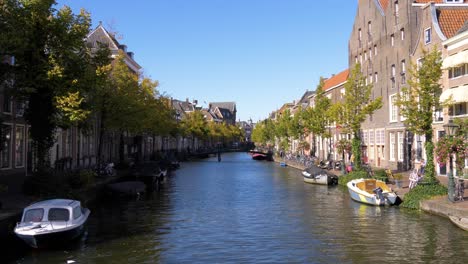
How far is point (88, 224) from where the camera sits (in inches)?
892

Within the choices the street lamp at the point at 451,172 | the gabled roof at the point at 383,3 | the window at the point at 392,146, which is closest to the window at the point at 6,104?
the street lamp at the point at 451,172

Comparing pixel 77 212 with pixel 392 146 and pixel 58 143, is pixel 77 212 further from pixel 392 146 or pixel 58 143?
pixel 392 146

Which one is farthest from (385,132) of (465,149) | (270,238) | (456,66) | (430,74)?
(270,238)

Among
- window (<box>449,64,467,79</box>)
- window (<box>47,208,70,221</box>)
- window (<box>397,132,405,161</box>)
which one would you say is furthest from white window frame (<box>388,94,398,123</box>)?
window (<box>47,208,70,221</box>)

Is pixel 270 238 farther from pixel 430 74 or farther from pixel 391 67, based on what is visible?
pixel 391 67

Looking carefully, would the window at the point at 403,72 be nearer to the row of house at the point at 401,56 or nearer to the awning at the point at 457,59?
the row of house at the point at 401,56

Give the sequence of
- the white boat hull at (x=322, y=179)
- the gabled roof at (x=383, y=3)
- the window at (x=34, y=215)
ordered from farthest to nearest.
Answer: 1. the gabled roof at (x=383, y=3)
2. the white boat hull at (x=322, y=179)
3. the window at (x=34, y=215)

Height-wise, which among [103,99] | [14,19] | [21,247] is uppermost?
[14,19]

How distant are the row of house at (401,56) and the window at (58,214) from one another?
79.7 feet

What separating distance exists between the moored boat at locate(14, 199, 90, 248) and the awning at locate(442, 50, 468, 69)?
26.6 metres

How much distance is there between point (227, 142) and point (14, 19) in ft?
486

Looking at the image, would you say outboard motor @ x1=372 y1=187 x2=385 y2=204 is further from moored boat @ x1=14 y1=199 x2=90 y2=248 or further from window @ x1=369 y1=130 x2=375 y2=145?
window @ x1=369 y1=130 x2=375 y2=145

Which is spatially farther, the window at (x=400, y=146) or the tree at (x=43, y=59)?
the window at (x=400, y=146)

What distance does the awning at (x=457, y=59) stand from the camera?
102 ft
